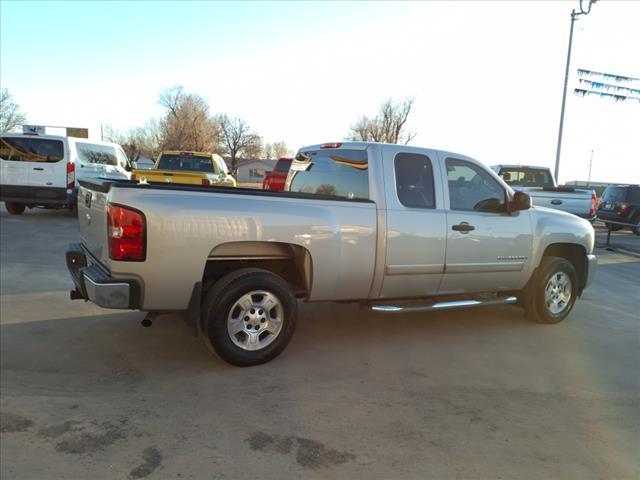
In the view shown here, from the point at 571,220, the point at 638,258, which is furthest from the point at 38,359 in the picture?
the point at 638,258

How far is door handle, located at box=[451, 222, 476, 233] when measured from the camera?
4.93m

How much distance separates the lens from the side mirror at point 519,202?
17.0 feet

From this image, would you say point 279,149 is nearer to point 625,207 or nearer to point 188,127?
point 188,127

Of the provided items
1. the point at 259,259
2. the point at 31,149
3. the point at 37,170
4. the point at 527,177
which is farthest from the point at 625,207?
the point at 31,149

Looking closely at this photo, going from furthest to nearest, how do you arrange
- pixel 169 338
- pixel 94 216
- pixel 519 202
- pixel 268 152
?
pixel 268 152, pixel 519 202, pixel 169 338, pixel 94 216

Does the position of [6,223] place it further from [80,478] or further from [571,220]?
[571,220]

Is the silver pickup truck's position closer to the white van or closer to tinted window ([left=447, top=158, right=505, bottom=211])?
tinted window ([left=447, top=158, right=505, bottom=211])

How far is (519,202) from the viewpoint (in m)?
5.19

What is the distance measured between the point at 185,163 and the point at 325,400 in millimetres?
11339

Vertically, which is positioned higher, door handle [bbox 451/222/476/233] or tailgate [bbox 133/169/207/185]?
tailgate [bbox 133/169/207/185]

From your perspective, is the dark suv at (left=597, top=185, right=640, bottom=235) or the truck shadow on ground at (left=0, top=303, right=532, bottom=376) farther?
the dark suv at (left=597, top=185, right=640, bottom=235)

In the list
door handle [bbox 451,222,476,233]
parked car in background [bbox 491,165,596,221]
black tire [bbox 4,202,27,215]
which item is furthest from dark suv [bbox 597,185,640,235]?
black tire [bbox 4,202,27,215]

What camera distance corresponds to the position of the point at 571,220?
586 centimetres

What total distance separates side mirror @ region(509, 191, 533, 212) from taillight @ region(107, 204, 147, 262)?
12.3ft
